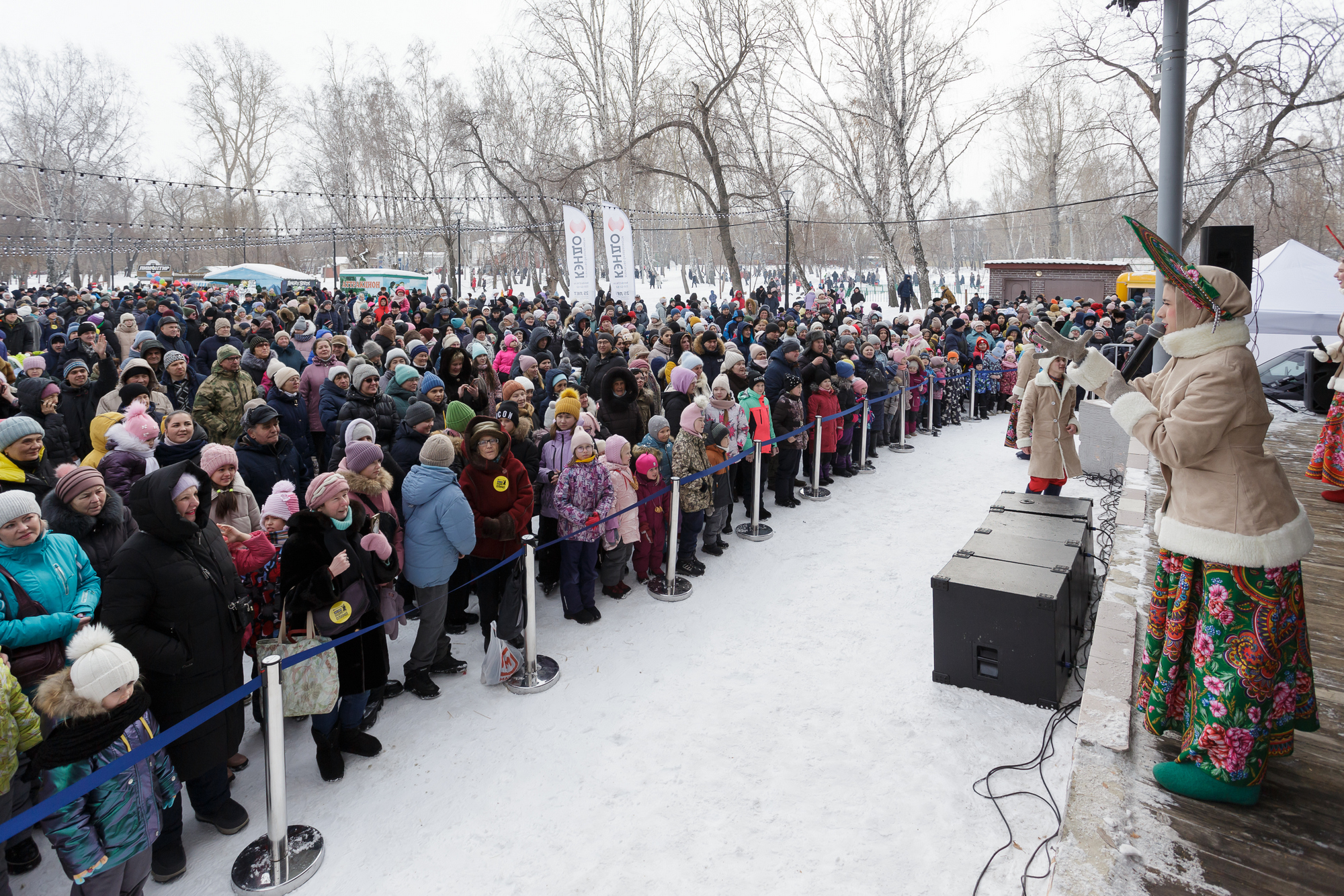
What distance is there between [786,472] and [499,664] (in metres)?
4.74

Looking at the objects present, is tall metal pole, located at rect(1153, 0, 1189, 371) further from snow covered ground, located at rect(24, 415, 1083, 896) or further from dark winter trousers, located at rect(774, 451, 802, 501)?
dark winter trousers, located at rect(774, 451, 802, 501)

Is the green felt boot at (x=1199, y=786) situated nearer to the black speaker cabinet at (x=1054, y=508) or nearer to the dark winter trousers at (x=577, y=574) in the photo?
the black speaker cabinet at (x=1054, y=508)

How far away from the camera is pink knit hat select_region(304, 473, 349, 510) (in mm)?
3801

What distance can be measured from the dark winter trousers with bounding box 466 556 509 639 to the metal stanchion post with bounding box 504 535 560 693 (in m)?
0.31

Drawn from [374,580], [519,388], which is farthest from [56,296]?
[374,580]

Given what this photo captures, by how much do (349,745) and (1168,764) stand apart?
3.99 metres

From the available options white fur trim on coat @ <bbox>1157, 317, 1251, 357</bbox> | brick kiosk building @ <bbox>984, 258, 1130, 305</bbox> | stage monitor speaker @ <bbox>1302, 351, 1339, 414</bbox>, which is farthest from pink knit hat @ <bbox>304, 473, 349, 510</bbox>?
brick kiosk building @ <bbox>984, 258, 1130, 305</bbox>

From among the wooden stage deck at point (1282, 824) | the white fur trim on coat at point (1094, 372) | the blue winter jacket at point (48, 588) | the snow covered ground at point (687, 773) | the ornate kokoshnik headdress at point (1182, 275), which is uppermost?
the ornate kokoshnik headdress at point (1182, 275)

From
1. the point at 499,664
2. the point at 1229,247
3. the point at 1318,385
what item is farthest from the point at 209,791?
the point at 1318,385

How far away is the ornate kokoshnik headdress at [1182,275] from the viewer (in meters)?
2.60

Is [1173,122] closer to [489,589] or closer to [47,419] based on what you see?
[489,589]

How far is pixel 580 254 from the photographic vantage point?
1884 centimetres

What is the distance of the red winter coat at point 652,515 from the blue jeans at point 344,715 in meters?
2.81

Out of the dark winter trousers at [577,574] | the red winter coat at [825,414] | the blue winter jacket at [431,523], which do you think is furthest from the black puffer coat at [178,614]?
the red winter coat at [825,414]
